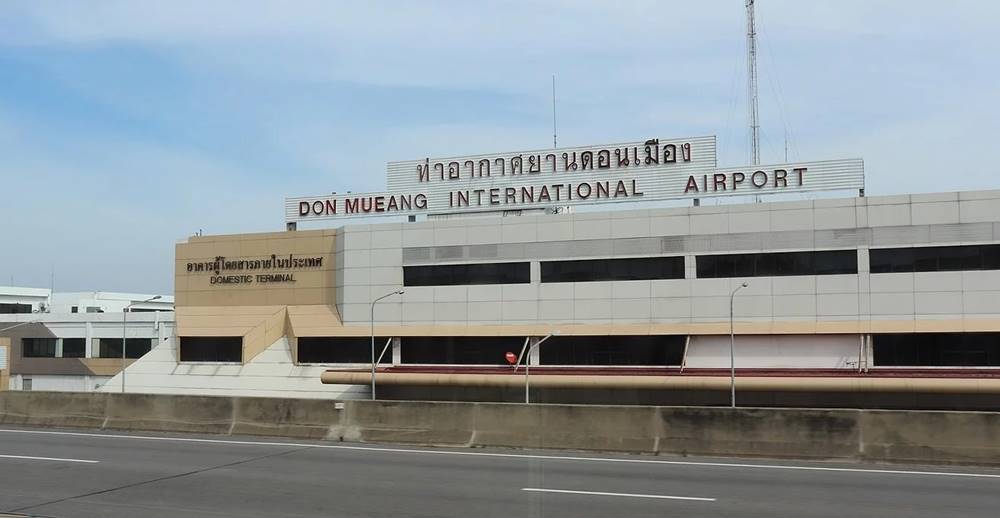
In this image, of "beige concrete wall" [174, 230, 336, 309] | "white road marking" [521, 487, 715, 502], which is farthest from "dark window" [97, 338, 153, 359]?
"white road marking" [521, 487, 715, 502]

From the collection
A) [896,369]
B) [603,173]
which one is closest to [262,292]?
[603,173]

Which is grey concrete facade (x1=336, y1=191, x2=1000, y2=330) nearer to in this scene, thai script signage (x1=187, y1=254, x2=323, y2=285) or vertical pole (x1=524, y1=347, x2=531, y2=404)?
vertical pole (x1=524, y1=347, x2=531, y2=404)

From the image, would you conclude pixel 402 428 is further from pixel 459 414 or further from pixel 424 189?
pixel 424 189

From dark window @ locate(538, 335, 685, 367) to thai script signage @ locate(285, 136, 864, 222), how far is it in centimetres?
698

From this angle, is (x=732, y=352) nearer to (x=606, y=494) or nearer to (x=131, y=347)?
(x=606, y=494)

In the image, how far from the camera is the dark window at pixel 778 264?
129 ft

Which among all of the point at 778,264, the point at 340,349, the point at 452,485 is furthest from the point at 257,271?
the point at 452,485

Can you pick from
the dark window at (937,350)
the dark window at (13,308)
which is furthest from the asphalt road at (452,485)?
the dark window at (13,308)

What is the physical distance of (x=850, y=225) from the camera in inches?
1543

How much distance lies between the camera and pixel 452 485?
16.2 m

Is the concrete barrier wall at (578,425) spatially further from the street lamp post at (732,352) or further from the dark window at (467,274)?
the dark window at (467,274)

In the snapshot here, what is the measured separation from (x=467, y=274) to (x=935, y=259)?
2175 cm

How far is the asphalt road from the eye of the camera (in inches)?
547

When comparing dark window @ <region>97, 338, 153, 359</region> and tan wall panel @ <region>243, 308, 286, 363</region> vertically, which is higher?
tan wall panel @ <region>243, 308, 286, 363</region>
